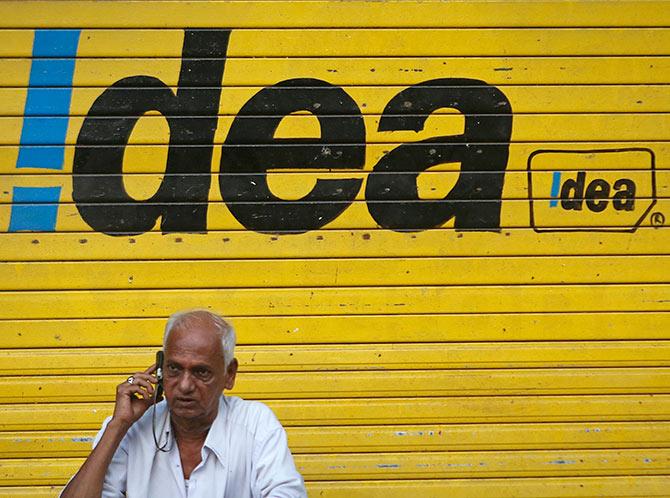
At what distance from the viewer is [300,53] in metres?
4.84

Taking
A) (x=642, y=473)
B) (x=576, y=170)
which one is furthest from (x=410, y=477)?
(x=576, y=170)

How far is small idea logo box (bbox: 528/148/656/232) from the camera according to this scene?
16.0ft

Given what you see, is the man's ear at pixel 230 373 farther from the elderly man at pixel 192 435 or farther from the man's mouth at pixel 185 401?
the man's mouth at pixel 185 401

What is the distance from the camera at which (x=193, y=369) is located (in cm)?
334

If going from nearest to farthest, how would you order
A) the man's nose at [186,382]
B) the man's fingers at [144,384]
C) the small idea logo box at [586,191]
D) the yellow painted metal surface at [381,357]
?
1. the man's nose at [186,382]
2. the man's fingers at [144,384]
3. the yellow painted metal surface at [381,357]
4. the small idea logo box at [586,191]

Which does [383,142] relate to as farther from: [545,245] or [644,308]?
[644,308]

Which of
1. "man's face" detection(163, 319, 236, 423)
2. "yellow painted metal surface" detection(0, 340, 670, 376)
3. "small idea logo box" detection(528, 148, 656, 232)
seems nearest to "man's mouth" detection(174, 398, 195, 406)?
"man's face" detection(163, 319, 236, 423)

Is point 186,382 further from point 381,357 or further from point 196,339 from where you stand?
point 381,357

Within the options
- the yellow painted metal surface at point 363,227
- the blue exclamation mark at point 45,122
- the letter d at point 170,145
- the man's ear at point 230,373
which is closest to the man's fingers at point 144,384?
the man's ear at point 230,373

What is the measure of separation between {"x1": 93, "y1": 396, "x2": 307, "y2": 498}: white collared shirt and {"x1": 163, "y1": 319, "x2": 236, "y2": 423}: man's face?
0.42 ft

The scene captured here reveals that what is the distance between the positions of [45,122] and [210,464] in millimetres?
2316

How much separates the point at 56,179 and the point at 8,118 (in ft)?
1.36

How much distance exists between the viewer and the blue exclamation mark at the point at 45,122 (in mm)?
4789

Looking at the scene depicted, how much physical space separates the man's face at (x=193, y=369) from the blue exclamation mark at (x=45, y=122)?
69.6 inches
